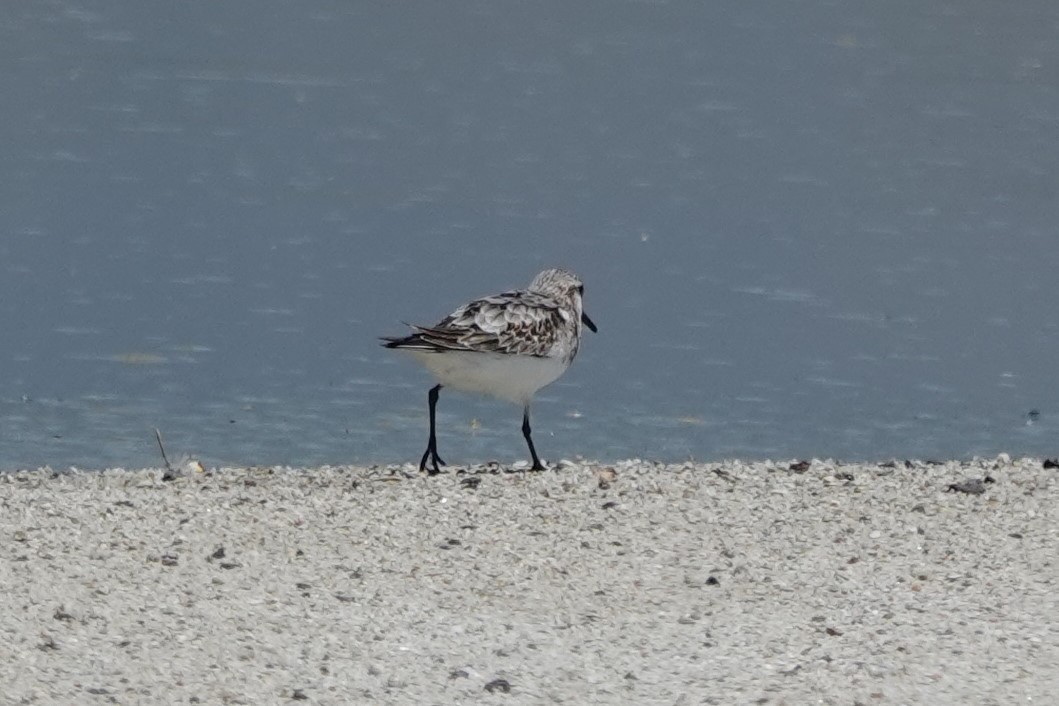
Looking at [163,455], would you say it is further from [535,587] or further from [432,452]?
[535,587]

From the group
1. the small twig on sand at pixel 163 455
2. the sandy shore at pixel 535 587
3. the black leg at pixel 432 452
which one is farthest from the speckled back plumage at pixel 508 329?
the small twig on sand at pixel 163 455

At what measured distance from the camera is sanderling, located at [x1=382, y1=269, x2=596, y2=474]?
1077 centimetres

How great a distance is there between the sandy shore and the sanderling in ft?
1.55

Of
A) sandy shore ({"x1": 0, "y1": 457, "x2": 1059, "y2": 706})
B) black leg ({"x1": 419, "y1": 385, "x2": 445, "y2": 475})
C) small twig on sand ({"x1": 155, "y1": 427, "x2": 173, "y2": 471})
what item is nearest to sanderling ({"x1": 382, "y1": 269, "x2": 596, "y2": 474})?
black leg ({"x1": 419, "y1": 385, "x2": 445, "y2": 475})

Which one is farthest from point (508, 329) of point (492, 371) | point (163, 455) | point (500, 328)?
point (163, 455)

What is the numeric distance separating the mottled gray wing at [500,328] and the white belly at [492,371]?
0.05 m

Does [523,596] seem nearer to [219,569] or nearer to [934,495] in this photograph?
[219,569]

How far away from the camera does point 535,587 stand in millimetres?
8773

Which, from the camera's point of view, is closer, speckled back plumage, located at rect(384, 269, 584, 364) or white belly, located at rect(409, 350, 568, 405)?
speckled back plumage, located at rect(384, 269, 584, 364)

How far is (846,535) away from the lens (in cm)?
964

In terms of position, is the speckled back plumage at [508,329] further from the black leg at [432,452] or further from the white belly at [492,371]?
the black leg at [432,452]

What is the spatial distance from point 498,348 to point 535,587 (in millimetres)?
2346

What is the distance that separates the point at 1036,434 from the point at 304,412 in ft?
13.1

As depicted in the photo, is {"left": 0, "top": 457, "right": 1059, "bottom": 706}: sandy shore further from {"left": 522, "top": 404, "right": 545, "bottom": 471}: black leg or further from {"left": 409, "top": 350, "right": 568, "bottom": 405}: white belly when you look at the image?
{"left": 409, "top": 350, "right": 568, "bottom": 405}: white belly
